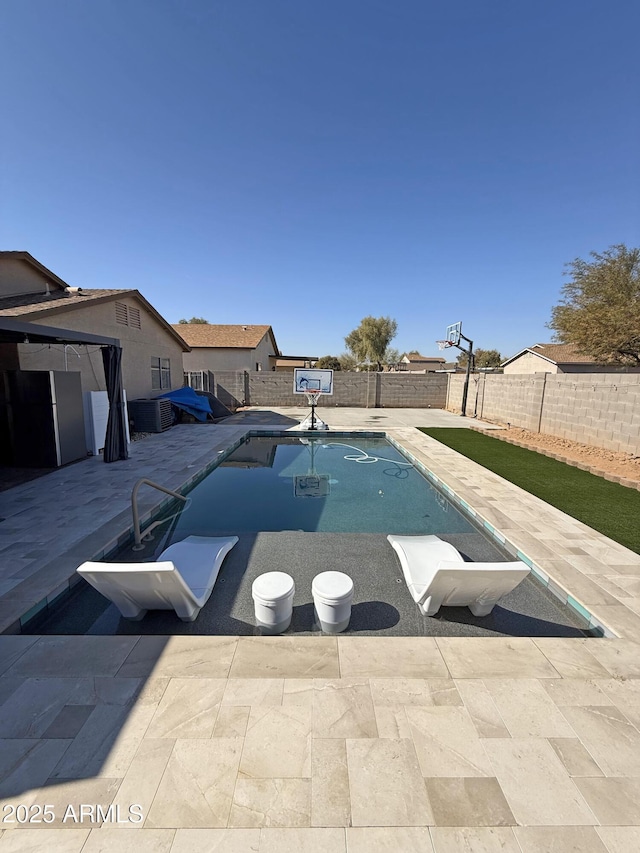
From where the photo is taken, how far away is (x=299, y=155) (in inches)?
440

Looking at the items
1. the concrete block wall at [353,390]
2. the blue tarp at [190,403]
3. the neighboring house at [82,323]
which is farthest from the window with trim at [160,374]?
the concrete block wall at [353,390]

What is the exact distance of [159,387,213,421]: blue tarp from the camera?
41.7 ft

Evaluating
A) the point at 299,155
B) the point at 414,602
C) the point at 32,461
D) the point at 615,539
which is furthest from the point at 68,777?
the point at 299,155

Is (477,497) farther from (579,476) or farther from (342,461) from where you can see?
(342,461)

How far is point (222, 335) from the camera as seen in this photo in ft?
79.6

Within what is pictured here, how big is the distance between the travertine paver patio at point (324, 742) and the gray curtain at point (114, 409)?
560 cm

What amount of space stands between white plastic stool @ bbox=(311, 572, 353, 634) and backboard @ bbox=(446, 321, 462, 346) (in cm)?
1516

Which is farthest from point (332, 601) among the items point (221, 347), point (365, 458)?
point (221, 347)

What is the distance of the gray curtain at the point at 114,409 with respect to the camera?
7.43m

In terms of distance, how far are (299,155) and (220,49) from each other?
385 cm

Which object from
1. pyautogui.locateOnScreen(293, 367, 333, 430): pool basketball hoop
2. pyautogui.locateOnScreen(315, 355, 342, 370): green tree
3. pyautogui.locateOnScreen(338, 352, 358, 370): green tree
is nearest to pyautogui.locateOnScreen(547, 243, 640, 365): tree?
pyautogui.locateOnScreen(293, 367, 333, 430): pool basketball hoop

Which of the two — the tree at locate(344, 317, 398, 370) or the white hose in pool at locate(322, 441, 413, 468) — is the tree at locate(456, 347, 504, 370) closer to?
the tree at locate(344, 317, 398, 370)

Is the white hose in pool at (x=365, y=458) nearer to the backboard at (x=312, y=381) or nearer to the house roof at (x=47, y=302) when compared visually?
the backboard at (x=312, y=381)

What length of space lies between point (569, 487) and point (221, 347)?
68.7ft
